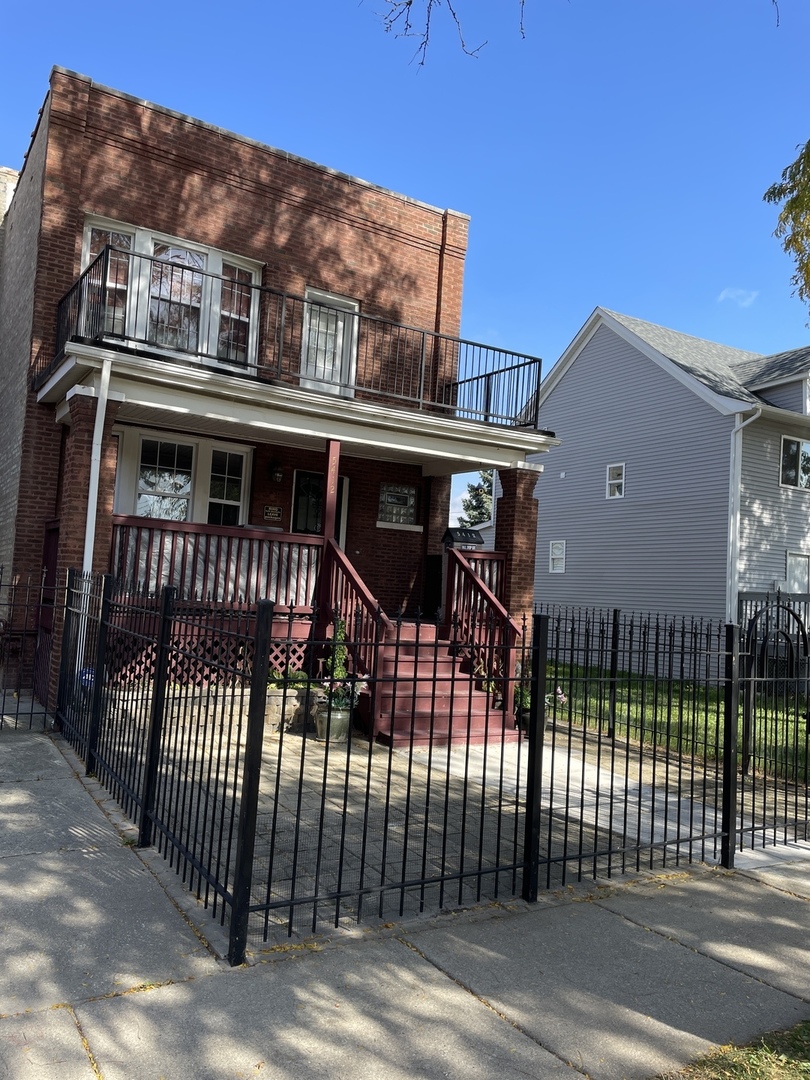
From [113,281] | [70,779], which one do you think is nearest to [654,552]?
[113,281]

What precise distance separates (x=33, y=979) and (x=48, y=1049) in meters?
0.53

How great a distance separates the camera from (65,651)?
8078mm

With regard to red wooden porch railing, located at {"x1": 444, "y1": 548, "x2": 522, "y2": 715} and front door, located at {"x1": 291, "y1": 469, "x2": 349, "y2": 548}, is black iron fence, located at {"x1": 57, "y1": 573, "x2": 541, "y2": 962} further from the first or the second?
front door, located at {"x1": 291, "y1": 469, "x2": 349, "y2": 548}

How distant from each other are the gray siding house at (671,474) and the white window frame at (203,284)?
11222 mm

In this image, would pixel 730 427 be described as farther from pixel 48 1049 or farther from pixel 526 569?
pixel 48 1049

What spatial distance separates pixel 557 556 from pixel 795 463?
6.56 meters

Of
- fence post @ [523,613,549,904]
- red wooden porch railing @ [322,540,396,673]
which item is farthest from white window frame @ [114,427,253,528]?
fence post @ [523,613,549,904]

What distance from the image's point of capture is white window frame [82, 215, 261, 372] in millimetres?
10852

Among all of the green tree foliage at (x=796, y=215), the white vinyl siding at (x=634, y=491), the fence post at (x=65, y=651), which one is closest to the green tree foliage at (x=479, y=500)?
the white vinyl siding at (x=634, y=491)

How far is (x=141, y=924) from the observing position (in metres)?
3.97

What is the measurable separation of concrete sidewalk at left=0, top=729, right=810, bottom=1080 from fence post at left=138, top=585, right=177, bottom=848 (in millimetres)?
193

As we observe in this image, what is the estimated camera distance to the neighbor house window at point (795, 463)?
1923 cm

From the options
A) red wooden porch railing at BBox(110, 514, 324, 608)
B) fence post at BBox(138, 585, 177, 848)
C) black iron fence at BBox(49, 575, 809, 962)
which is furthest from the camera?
red wooden porch railing at BBox(110, 514, 324, 608)

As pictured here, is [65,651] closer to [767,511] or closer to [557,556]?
[767,511]
